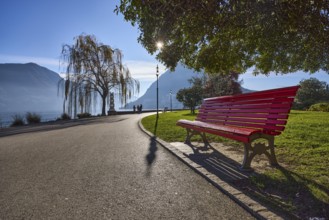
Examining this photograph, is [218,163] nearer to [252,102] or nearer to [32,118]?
[252,102]

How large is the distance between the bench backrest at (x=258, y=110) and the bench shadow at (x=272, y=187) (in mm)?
786

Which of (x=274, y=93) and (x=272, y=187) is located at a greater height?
(x=274, y=93)

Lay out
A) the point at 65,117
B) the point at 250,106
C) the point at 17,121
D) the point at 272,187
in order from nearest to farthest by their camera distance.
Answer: the point at 272,187, the point at 250,106, the point at 17,121, the point at 65,117

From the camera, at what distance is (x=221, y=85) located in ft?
156

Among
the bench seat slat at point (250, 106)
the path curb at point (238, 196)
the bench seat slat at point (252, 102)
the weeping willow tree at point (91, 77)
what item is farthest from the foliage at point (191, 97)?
the path curb at point (238, 196)

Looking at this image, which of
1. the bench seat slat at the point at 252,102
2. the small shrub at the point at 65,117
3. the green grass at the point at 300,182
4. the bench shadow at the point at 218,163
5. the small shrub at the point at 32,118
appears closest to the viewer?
the green grass at the point at 300,182

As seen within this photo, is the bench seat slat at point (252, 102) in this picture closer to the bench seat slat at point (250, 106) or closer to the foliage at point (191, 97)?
the bench seat slat at point (250, 106)

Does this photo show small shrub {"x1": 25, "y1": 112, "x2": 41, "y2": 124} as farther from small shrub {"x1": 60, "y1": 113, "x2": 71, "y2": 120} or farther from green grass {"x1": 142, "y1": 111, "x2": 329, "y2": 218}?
green grass {"x1": 142, "y1": 111, "x2": 329, "y2": 218}

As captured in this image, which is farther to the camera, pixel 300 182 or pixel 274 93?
pixel 274 93

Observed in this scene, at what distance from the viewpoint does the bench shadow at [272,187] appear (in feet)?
8.71

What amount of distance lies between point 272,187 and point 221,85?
45333 millimetres

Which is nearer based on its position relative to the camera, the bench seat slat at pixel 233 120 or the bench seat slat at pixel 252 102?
the bench seat slat at pixel 233 120

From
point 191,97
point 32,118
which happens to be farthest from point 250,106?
point 191,97

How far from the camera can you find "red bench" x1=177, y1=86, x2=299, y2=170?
13.6 ft
